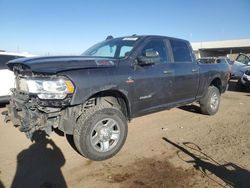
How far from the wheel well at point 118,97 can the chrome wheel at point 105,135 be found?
375 mm

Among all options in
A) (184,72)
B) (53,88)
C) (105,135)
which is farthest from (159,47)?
(53,88)

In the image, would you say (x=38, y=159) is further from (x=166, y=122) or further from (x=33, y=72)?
(x=166, y=122)

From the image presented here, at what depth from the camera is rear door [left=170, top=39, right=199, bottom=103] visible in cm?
545

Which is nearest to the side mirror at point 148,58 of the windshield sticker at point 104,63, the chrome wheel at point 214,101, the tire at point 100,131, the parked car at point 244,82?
the windshield sticker at point 104,63

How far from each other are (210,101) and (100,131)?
152 inches

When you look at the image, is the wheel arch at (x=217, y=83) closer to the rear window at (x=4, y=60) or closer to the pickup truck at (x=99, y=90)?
the pickup truck at (x=99, y=90)

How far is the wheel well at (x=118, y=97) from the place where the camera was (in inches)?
163

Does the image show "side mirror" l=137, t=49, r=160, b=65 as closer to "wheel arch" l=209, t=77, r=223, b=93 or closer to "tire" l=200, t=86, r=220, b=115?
"tire" l=200, t=86, r=220, b=115

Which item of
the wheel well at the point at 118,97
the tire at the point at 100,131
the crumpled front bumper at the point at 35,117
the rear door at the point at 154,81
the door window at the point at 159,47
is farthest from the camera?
the door window at the point at 159,47

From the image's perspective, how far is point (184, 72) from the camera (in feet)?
18.4

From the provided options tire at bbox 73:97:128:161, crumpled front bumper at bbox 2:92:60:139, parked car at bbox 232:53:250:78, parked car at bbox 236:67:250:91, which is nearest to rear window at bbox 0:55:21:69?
crumpled front bumper at bbox 2:92:60:139

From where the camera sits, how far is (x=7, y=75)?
7.38 metres

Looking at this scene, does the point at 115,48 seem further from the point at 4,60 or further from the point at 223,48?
the point at 223,48

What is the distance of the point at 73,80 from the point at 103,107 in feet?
2.42
